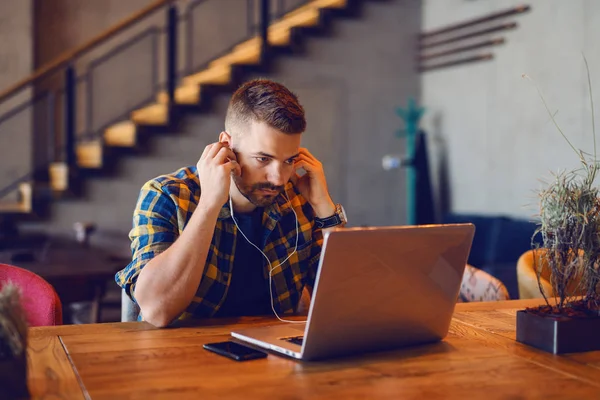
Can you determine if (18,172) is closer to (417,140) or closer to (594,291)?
(417,140)

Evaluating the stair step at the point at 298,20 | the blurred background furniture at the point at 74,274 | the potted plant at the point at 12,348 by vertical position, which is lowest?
the blurred background furniture at the point at 74,274

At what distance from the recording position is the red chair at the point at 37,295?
1.69 metres

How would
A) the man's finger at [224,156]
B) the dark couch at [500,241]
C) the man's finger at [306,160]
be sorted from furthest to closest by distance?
the dark couch at [500,241] → the man's finger at [306,160] → the man's finger at [224,156]

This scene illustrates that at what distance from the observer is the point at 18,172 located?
629cm

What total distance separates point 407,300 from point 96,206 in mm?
4591

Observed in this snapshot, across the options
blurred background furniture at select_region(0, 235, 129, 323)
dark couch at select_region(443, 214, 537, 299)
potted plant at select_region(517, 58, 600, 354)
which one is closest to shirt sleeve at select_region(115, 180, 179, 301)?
potted plant at select_region(517, 58, 600, 354)

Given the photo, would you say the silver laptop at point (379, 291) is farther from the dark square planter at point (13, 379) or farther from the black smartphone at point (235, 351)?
the dark square planter at point (13, 379)

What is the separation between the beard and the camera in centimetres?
185

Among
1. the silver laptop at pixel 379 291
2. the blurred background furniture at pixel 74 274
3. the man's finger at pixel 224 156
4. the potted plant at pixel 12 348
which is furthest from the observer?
the blurred background furniture at pixel 74 274

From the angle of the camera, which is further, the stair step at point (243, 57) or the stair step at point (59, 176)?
the stair step at point (243, 57)

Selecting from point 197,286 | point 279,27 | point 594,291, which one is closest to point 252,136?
point 197,286

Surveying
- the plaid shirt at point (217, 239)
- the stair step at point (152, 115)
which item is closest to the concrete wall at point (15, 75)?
the stair step at point (152, 115)

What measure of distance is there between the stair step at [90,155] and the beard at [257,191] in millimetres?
3832

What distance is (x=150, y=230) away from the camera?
1.74 m
